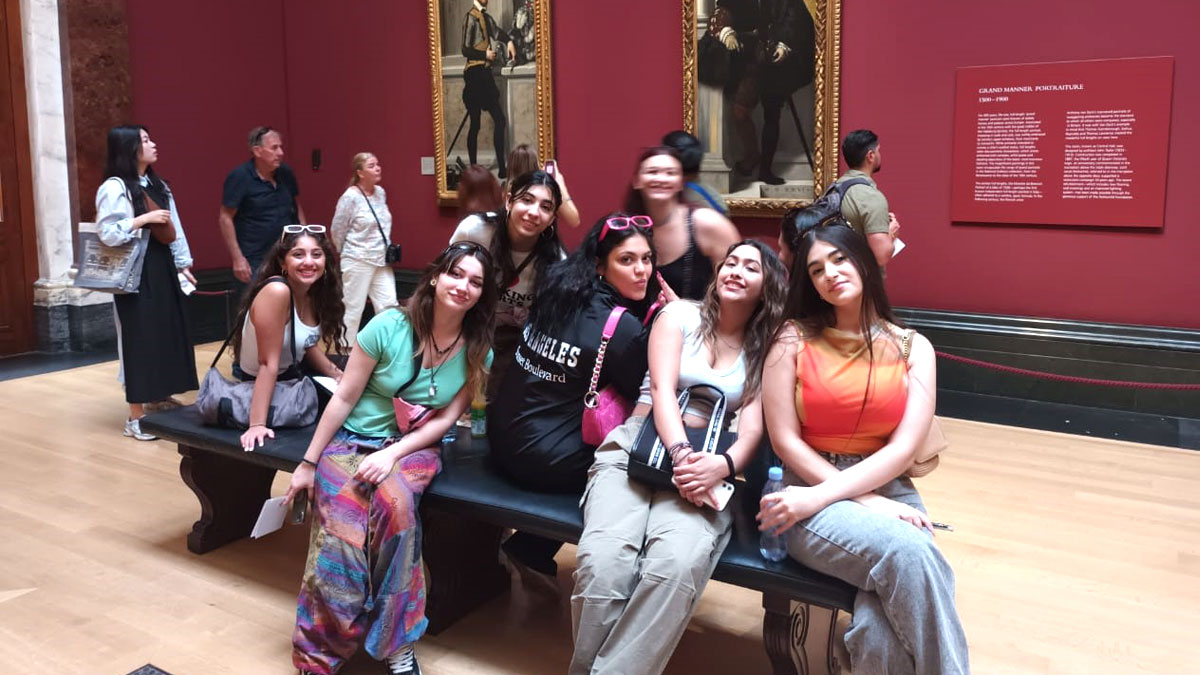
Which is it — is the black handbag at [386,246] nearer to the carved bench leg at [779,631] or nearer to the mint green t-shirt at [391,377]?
the mint green t-shirt at [391,377]

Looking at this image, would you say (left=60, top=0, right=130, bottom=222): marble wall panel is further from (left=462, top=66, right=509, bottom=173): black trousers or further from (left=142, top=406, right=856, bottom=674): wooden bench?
(left=142, top=406, right=856, bottom=674): wooden bench

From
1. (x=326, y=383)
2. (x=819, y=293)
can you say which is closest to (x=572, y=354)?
(x=819, y=293)

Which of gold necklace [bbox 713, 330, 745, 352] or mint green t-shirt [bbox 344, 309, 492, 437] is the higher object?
gold necklace [bbox 713, 330, 745, 352]

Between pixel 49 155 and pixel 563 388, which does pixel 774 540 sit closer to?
pixel 563 388

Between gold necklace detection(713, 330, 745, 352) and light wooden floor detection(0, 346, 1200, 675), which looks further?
light wooden floor detection(0, 346, 1200, 675)

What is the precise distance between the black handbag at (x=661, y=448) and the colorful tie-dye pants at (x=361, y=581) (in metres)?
0.85

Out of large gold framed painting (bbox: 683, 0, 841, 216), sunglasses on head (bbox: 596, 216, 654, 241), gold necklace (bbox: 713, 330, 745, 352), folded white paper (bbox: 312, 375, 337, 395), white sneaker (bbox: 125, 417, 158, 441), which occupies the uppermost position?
large gold framed painting (bbox: 683, 0, 841, 216)

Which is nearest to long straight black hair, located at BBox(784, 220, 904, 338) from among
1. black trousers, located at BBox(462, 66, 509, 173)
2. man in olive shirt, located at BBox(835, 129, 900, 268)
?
man in olive shirt, located at BBox(835, 129, 900, 268)

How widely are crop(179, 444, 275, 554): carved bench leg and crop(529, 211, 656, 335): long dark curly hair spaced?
75.6 inches

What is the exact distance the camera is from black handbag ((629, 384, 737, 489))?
10.0 feet

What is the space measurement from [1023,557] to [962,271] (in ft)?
10.4

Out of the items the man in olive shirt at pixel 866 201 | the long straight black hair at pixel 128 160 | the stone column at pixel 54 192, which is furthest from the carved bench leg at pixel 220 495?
the stone column at pixel 54 192

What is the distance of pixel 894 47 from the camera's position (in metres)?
7.01

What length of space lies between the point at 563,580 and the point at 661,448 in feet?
4.34
